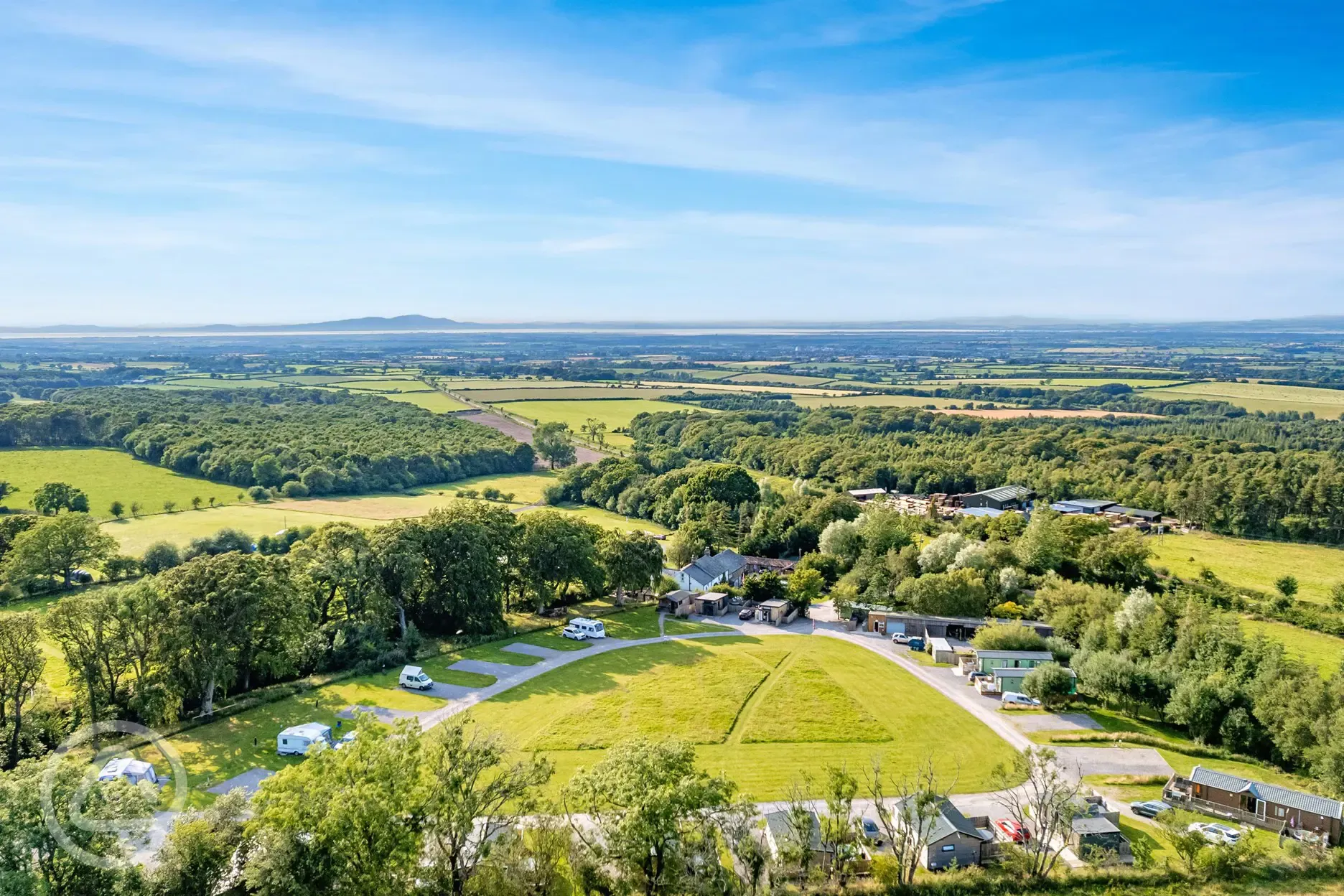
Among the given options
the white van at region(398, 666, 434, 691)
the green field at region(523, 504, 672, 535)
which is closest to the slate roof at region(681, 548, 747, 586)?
the green field at region(523, 504, 672, 535)

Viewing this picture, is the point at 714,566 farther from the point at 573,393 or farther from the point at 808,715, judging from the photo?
the point at 573,393

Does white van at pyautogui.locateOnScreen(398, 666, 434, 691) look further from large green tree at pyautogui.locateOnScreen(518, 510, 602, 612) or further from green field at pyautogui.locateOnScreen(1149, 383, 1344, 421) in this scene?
green field at pyautogui.locateOnScreen(1149, 383, 1344, 421)

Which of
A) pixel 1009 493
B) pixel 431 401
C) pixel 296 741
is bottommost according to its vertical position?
pixel 296 741

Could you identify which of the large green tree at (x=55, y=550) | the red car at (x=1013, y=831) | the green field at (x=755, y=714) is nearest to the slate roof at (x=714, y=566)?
the green field at (x=755, y=714)

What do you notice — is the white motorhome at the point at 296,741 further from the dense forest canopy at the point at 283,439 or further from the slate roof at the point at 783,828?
the dense forest canopy at the point at 283,439

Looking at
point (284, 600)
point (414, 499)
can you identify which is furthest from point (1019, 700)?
point (414, 499)

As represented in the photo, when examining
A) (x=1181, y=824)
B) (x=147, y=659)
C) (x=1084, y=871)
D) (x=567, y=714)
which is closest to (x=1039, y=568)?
(x=1181, y=824)
